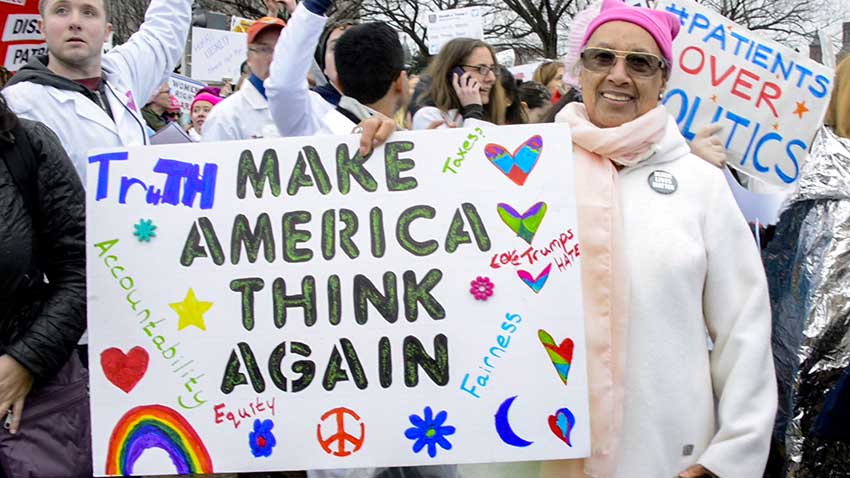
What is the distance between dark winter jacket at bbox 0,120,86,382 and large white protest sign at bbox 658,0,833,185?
6.48 ft

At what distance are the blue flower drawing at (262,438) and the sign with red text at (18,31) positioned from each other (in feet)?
8.80

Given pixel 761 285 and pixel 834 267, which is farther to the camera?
pixel 834 267

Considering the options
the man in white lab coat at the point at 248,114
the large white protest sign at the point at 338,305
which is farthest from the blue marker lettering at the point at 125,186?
the man in white lab coat at the point at 248,114

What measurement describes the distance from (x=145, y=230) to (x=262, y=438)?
0.61m

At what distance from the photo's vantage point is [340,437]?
217cm

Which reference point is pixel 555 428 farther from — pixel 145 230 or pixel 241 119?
pixel 241 119

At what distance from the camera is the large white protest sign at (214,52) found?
1009cm

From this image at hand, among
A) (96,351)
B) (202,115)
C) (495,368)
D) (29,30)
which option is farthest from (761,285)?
(202,115)

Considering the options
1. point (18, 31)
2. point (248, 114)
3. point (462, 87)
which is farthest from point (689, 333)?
point (18, 31)

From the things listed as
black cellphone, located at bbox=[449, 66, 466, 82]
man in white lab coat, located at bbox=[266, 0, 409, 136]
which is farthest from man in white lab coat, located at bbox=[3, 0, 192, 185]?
black cellphone, located at bbox=[449, 66, 466, 82]

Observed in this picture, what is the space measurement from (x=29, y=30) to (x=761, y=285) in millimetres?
3503

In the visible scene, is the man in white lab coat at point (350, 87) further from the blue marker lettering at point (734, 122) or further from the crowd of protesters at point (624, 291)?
the blue marker lettering at point (734, 122)

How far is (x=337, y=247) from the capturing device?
7.26ft

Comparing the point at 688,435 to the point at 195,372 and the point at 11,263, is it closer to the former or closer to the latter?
the point at 195,372
